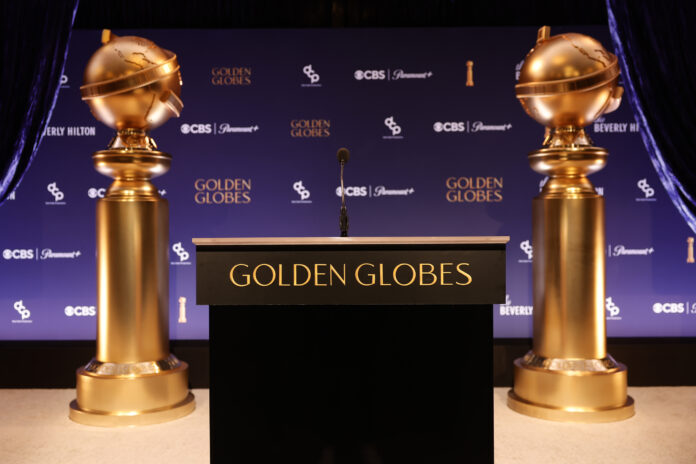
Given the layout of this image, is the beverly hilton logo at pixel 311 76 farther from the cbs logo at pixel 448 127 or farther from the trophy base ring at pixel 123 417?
the trophy base ring at pixel 123 417

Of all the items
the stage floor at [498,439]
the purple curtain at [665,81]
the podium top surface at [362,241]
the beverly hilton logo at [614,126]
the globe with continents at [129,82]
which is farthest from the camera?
the beverly hilton logo at [614,126]

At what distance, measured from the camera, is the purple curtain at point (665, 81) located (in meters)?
3.90

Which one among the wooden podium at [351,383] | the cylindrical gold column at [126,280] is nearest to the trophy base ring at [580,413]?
the wooden podium at [351,383]

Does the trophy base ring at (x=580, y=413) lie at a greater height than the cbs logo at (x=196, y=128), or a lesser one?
lesser

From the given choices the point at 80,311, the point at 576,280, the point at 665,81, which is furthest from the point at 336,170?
the point at 665,81

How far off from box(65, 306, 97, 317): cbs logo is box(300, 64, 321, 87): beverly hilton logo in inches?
91.2

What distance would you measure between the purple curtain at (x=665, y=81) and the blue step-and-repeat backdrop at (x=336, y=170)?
1.38 ft

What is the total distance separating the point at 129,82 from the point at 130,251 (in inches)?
39.2

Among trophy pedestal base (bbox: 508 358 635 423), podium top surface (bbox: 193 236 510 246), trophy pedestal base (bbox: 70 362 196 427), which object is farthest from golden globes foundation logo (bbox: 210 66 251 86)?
trophy pedestal base (bbox: 508 358 635 423)

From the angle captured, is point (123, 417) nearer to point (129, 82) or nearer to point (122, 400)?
point (122, 400)

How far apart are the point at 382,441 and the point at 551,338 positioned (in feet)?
5.90

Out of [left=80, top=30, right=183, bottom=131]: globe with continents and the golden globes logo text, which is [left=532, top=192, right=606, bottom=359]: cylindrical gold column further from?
[left=80, top=30, right=183, bottom=131]: globe with continents

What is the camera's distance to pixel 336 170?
4477 millimetres

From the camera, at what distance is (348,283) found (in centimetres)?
219
